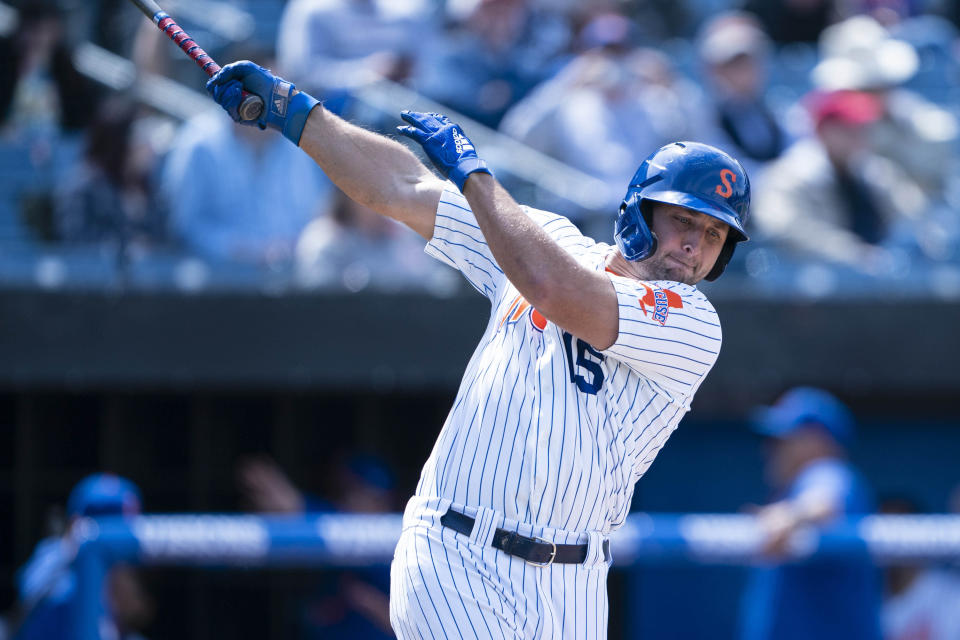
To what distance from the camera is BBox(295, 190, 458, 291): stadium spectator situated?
19.6ft

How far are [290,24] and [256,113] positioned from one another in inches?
162

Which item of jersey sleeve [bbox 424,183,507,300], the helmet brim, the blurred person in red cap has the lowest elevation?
jersey sleeve [bbox 424,183,507,300]

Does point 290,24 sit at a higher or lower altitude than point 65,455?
higher

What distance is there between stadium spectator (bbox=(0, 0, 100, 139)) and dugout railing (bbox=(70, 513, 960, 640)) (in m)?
2.32

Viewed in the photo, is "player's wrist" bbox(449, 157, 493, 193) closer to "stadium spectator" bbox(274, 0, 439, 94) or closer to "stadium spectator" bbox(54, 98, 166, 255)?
"stadium spectator" bbox(54, 98, 166, 255)

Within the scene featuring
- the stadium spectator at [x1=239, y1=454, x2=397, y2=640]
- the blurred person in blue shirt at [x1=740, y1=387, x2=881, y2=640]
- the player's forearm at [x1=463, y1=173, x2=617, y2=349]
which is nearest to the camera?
the player's forearm at [x1=463, y1=173, x2=617, y2=349]

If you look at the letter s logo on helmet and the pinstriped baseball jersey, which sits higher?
the letter s logo on helmet

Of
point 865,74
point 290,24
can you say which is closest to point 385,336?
point 290,24

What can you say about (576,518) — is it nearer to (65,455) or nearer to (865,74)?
(65,455)

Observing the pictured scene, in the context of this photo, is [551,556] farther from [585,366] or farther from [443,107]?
[443,107]

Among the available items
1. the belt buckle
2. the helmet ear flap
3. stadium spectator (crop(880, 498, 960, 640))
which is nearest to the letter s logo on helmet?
the helmet ear flap

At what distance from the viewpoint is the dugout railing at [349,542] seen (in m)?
4.91

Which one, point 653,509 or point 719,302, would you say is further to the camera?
point 653,509

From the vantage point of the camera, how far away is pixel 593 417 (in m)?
2.84
